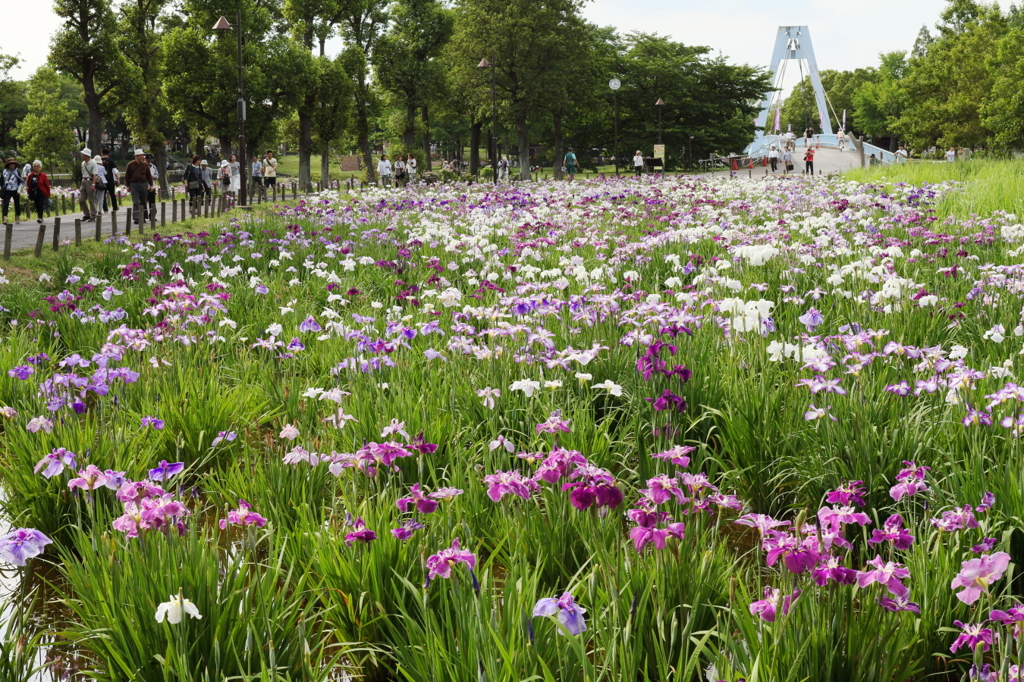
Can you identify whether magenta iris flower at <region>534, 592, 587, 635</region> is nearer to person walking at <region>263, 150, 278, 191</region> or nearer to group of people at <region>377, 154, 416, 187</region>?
group of people at <region>377, 154, 416, 187</region>

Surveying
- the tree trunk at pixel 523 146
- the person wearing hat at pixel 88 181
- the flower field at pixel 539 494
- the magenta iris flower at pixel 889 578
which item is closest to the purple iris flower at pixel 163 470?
the flower field at pixel 539 494

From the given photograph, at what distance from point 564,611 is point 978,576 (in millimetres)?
878

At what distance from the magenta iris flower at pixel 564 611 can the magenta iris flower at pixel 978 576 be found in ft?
2.65

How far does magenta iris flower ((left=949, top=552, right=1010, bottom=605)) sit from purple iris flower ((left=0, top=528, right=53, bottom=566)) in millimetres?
2211

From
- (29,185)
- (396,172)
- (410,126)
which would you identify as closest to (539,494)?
(29,185)

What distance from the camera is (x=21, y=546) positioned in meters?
2.27

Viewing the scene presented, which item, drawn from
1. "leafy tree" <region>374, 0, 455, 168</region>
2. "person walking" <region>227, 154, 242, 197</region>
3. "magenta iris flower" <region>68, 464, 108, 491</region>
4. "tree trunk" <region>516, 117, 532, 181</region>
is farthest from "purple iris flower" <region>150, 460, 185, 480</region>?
"leafy tree" <region>374, 0, 455, 168</region>

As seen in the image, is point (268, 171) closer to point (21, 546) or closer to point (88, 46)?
point (88, 46)

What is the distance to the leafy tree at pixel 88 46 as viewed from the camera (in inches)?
1608

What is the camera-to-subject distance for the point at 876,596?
201cm

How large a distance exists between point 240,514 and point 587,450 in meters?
1.65

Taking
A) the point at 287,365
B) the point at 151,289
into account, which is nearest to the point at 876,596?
the point at 287,365

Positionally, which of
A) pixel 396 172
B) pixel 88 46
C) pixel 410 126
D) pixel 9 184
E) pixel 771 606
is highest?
pixel 88 46

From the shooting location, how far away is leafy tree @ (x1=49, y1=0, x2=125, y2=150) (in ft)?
134
